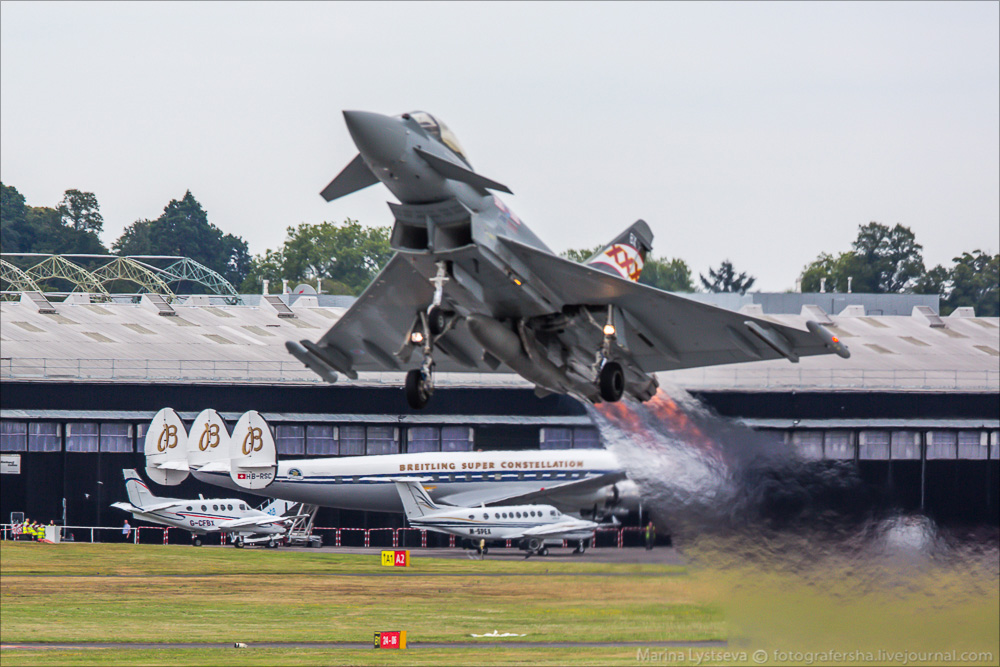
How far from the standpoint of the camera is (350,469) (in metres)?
55.2

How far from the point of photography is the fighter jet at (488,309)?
2173cm

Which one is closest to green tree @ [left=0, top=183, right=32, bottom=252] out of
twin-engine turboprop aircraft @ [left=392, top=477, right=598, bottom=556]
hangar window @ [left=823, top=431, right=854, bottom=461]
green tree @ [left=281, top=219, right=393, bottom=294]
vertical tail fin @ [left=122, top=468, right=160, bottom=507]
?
green tree @ [left=281, top=219, right=393, bottom=294]

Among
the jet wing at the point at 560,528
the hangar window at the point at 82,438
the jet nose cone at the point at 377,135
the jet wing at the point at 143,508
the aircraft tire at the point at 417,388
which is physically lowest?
the jet wing at the point at 560,528

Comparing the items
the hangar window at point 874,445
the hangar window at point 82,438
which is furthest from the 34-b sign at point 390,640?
the hangar window at point 82,438

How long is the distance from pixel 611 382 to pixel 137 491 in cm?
3835

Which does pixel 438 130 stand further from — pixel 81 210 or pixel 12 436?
pixel 81 210

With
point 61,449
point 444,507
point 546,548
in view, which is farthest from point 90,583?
point 546,548

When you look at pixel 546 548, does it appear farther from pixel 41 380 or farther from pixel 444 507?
pixel 41 380

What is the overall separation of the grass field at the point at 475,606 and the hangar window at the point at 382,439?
4.94 meters

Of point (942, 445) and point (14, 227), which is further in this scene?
point (14, 227)

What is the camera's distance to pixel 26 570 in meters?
51.8

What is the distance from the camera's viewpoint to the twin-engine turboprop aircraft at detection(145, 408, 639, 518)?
54438mm

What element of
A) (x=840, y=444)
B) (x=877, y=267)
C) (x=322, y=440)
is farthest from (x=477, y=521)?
(x=877, y=267)

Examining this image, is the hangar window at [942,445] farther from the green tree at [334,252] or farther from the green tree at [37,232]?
the green tree at [37,232]
